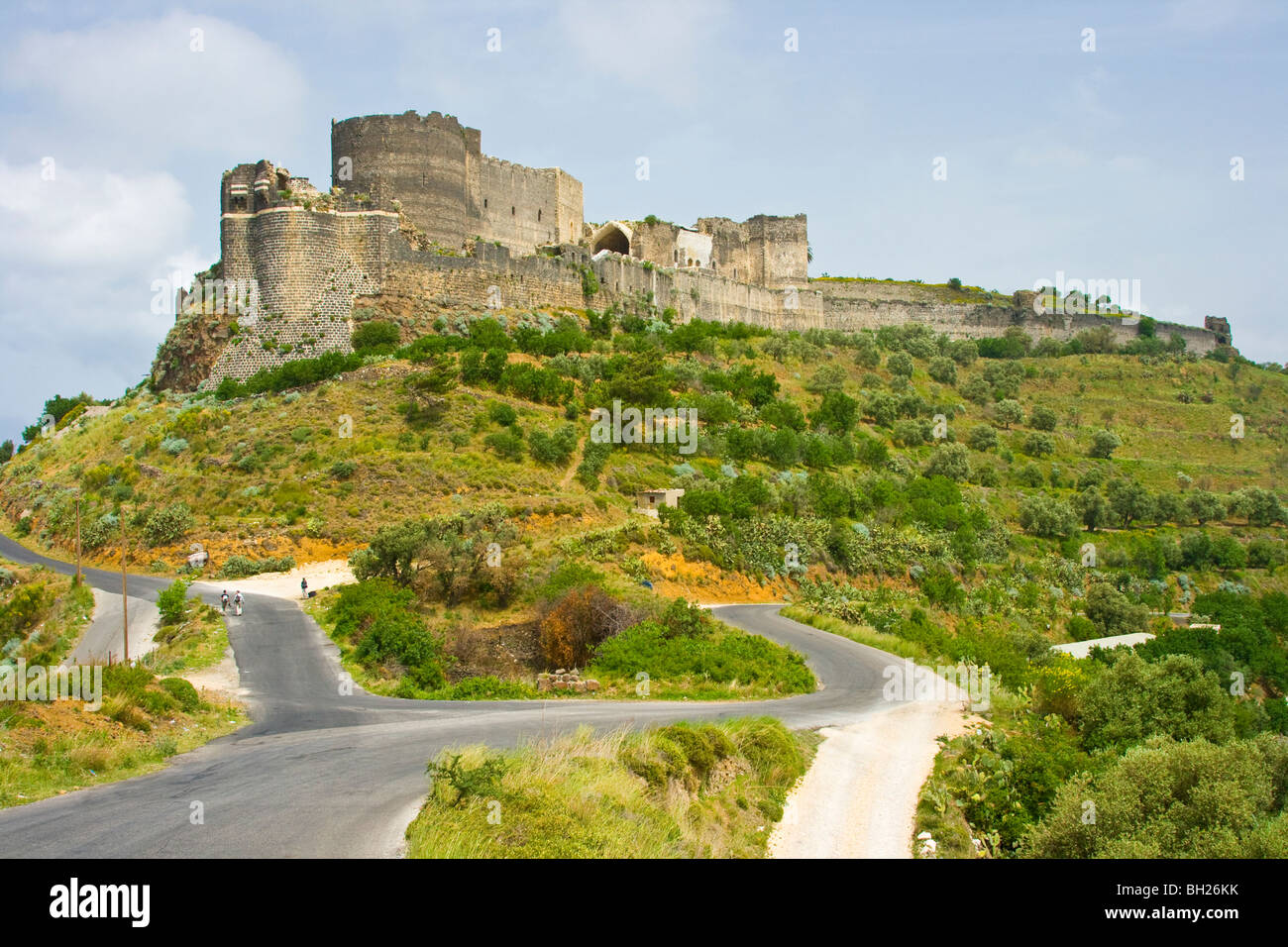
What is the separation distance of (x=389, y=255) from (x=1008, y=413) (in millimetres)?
31910

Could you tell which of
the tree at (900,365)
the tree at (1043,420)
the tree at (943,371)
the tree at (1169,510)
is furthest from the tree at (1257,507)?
the tree at (900,365)

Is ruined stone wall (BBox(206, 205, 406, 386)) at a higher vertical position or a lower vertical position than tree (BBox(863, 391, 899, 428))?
higher

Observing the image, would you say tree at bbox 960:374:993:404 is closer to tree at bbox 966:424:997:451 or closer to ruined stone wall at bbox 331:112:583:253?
tree at bbox 966:424:997:451

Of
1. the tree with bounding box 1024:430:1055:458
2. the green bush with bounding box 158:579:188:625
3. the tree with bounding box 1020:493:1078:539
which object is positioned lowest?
the green bush with bounding box 158:579:188:625

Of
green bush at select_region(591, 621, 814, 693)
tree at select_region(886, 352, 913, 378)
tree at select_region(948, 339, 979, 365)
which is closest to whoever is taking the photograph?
green bush at select_region(591, 621, 814, 693)

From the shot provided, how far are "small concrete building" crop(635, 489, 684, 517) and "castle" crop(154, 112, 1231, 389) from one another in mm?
11133

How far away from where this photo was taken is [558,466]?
3294 centimetres

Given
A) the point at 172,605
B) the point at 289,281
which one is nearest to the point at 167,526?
the point at 172,605

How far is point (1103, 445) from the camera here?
5162 cm

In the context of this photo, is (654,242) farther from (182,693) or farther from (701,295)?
(182,693)

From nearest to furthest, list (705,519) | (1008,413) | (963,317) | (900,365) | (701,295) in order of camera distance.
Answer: (705,519), (701,295), (1008,413), (900,365), (963,317)

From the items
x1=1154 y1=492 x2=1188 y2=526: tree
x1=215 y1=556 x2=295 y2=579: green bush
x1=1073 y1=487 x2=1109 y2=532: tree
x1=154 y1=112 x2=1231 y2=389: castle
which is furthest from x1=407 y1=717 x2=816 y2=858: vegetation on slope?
x1=1154 y1=492 x2=1188 y2=526: tree

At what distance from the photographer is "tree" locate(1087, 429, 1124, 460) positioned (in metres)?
51.6
